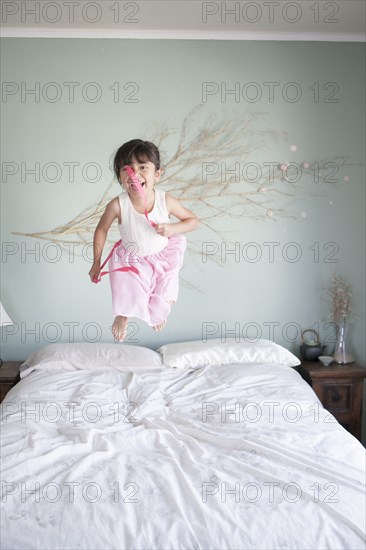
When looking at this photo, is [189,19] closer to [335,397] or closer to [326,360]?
[326,360]

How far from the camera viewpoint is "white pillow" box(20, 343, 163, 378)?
11.3 feet

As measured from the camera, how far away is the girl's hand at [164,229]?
7.92ft

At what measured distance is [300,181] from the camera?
3.88 meters

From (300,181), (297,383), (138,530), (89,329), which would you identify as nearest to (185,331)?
(89,329)

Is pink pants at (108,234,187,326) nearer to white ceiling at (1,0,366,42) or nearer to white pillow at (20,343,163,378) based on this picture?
white pillow at (20,343,163,378)

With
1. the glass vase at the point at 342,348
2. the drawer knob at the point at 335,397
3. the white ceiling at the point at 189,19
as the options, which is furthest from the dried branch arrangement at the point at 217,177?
the drawer knob at the point at 335,397

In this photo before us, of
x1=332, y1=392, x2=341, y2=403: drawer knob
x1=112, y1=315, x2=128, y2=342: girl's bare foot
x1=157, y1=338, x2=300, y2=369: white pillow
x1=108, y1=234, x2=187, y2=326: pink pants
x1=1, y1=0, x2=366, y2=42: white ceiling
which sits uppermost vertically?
x1=1, y1=0, x2=366, y2=42: white ceiling

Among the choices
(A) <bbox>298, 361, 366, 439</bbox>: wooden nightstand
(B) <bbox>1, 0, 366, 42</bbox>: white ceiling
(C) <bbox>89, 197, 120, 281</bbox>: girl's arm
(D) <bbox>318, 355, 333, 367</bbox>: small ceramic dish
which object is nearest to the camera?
(C) <bbox>89, 197, 120, 281</bbox>: girl's arm

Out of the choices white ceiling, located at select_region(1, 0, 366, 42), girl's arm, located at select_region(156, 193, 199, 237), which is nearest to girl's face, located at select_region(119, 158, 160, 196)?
girl's arm, located at select_region(156, 193, 199, 237)

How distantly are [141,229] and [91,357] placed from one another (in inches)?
48.9

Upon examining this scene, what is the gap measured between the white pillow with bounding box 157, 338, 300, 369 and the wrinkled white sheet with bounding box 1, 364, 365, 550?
0.19m

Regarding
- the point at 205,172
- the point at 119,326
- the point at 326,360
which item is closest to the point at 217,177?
the point at 205,172

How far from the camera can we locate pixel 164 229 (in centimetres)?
242

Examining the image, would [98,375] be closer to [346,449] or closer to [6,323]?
[6,323]
